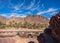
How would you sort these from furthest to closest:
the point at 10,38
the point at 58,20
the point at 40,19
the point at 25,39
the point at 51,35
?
the point at 40,19
the point at 25,39
the point at 10,38
the point at 51,35
the point at 58,20

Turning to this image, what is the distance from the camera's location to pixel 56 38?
4629mm

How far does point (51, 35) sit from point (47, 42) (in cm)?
23

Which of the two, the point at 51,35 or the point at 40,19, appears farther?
the point at 40,19

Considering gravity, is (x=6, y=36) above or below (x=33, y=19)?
below

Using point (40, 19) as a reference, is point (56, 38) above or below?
below

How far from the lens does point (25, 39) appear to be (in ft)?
114

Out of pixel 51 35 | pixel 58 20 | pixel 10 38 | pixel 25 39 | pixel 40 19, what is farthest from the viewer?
pixel 40 19

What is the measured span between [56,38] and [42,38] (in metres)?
0.34

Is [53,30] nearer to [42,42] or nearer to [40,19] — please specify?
[42,42]

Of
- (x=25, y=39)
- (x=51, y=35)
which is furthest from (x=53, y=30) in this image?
(x=25, y=39)

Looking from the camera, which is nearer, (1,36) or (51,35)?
(51,35)

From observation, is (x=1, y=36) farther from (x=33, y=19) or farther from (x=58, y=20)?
(x=33, y=19)

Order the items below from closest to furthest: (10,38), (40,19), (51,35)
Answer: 1. (51,35)
2. (10,38)
3. (40,19)

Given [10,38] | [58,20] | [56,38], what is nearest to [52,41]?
[56,38]
